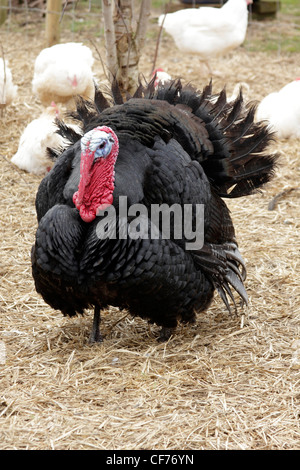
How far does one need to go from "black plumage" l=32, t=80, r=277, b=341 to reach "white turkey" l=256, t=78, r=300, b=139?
274cm

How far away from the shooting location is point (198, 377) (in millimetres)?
3082

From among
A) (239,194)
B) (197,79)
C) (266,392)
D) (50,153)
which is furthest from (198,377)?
(197,79)

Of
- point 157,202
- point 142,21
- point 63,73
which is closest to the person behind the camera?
point 157,202

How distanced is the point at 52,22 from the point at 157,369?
5.32m

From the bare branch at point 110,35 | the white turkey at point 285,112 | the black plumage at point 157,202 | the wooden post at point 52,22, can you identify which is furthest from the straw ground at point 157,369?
the wooden post at point 52,22

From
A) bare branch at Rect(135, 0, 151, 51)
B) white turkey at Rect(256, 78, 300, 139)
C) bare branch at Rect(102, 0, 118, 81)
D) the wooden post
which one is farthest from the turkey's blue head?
the wooden post

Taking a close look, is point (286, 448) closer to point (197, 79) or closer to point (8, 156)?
point (8, 156)

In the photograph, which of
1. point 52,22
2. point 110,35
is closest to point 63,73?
point 110,35

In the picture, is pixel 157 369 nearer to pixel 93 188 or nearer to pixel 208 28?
pixel 93 188

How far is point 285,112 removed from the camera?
6.43 metres

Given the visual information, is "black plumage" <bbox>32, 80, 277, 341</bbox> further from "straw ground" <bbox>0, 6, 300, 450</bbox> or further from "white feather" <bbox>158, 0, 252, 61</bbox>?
"white feather" <bbox>158, 0, 252, 61</bbox>

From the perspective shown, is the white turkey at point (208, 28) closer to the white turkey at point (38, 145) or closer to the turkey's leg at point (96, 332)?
the white turkey at point (38, 145)

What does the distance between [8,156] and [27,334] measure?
2774mm

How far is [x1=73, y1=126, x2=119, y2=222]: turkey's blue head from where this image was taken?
2.98 m
